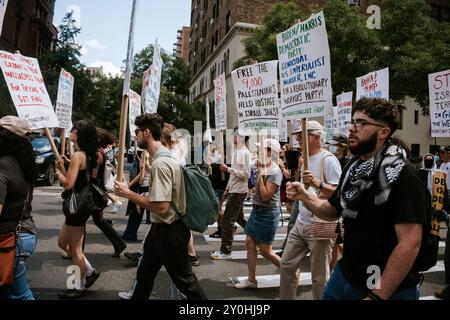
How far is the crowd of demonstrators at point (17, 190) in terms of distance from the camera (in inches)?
111

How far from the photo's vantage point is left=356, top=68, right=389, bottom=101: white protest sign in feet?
25.0

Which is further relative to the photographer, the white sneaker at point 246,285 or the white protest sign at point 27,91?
the white sneaker at point 246,285

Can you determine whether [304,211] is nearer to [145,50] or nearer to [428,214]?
[428,214]

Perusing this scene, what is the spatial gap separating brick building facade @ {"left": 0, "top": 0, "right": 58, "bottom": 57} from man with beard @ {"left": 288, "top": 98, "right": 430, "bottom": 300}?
107 ft

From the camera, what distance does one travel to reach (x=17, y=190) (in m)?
2.87

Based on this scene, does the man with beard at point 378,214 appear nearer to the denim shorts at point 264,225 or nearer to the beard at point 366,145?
the beard at point 366,145

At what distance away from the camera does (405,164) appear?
86.1 inches

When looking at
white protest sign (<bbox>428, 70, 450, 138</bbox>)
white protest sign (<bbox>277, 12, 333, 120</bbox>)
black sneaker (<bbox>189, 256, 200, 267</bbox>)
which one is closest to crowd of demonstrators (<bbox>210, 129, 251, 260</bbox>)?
black sneaker (<bbox>189, 256, 200, 267</bbox>)

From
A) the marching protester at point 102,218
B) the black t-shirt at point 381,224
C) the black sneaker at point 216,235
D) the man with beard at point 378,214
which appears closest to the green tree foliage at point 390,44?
the black sneaker at point 216,235

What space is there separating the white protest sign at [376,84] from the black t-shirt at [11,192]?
248 inches

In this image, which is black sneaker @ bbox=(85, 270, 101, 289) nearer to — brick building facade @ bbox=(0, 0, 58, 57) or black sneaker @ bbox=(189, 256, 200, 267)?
black sneaker @ bbox=(189, 256, 200, 267)

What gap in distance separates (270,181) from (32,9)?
38106mm

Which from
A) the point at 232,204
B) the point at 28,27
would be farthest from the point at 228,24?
the point at 232,204

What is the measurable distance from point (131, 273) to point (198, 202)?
92.0 inches
